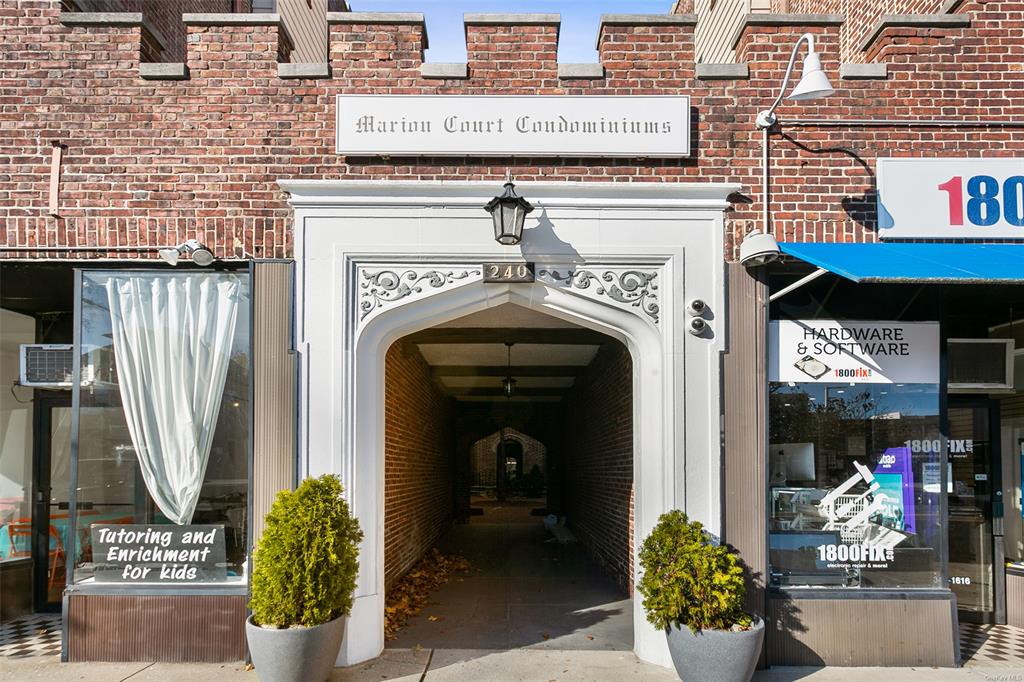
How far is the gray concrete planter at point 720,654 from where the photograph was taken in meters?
5.22

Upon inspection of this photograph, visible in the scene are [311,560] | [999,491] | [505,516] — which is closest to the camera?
[311,560]

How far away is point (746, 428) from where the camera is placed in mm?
6066

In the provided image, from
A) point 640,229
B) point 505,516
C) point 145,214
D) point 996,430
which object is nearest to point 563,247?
point 640,229

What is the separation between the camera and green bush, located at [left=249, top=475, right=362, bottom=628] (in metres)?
5.14

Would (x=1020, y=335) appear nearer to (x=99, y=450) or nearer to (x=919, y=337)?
(x=919, y=337)

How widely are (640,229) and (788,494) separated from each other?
256cm

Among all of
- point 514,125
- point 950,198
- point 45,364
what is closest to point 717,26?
point 950,198

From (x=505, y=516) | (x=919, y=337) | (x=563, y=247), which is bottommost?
(x=505, y=516)

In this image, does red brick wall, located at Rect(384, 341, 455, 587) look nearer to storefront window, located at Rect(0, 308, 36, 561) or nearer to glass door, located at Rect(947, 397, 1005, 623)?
storefront window, located at Rect(0, 308, 36, 561)

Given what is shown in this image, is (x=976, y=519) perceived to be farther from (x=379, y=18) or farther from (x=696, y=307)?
(x=379, y=18)

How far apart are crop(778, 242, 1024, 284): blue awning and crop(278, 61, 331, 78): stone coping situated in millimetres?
4060

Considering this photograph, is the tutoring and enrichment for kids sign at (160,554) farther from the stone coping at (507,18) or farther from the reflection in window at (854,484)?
the stone coping at (507,18)

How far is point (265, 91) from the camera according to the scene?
245 inches

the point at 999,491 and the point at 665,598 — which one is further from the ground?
the point at 999,491
